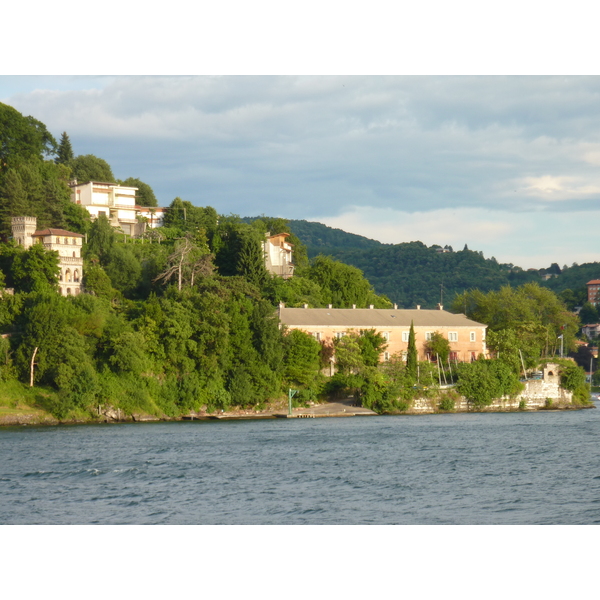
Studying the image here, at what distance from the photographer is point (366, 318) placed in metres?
63.1

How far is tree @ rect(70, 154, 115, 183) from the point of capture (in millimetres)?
82125

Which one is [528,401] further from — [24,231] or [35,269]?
[24,231]

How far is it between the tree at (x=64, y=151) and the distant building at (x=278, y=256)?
23420 mm

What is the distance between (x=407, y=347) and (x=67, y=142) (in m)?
43.7

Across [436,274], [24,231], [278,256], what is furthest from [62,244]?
[436,274]

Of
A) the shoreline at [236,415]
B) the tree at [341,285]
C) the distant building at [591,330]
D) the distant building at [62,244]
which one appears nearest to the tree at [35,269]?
the distant building at [62,244]

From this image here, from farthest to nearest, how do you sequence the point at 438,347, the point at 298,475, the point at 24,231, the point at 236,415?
the point at 438,347, the point at 24,231, the point at 236,415, the point at 298,475

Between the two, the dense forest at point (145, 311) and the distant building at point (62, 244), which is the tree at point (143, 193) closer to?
the dense forest at point (145, 311)

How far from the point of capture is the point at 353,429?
145 feet

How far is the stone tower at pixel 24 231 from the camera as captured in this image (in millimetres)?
61062

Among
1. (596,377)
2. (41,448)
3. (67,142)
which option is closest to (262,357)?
(41,448)

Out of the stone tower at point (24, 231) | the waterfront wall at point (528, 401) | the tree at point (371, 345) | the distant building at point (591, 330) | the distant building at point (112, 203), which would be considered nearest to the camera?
the waterfront wall at point (528, 401)

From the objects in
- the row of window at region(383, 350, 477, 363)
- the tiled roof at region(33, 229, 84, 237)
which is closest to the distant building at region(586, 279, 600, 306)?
the row of window at region(383, 350, 477, 363)

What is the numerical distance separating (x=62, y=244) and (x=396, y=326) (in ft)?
76.1
